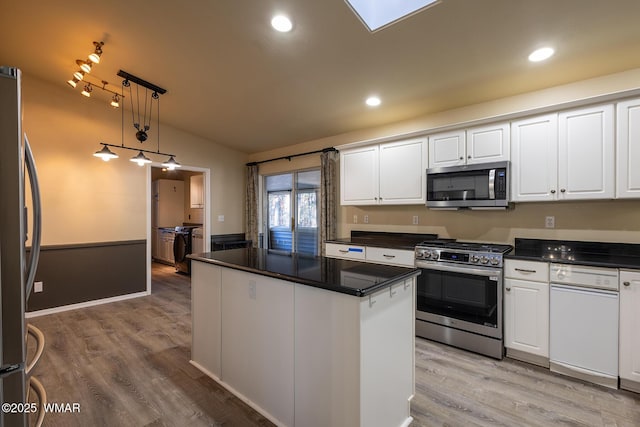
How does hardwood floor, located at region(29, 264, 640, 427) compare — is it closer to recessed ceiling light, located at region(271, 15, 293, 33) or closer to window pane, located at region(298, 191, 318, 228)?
window pane, located at region(298, 191, 318, 228)

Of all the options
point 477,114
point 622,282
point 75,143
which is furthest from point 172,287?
point 622,282

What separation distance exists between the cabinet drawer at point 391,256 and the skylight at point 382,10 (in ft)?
7.30

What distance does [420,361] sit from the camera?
2600 mm

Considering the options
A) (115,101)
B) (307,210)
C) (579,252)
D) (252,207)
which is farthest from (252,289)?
(252,207)

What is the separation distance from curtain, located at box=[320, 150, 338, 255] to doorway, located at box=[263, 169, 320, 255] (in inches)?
14.9

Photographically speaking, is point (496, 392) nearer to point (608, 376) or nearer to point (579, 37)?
point (608, 376)

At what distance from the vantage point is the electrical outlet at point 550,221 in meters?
2.84

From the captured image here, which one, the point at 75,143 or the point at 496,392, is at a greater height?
the point at 75,143

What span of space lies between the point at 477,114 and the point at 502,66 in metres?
0.76

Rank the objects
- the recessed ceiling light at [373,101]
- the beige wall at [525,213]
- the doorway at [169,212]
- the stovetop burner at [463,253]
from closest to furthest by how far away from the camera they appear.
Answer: the beige wall at [525,213]
the stovetop burner at [463,253]
the recessed ceiling light at [373,101]
the doorway at [169,212]

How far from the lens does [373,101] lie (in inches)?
135

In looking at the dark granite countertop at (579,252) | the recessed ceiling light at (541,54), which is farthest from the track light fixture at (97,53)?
the dark granite countertop at (579,252)

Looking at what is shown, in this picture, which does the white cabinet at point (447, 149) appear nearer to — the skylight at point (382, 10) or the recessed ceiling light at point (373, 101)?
the recessed ceiling light at point (373, 101)

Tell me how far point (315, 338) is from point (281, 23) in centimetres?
241
